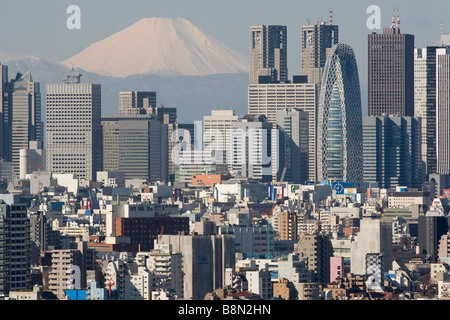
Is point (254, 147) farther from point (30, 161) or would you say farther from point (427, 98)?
point (30, 161)

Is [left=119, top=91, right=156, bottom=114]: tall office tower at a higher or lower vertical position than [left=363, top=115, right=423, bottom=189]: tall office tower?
higher

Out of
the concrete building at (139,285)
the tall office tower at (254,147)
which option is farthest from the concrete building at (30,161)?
the concrete building at (139,285)

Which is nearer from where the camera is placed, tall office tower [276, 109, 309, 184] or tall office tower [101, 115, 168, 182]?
tall office tower [101, 115, 168, 182]

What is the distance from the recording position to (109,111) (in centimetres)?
13375

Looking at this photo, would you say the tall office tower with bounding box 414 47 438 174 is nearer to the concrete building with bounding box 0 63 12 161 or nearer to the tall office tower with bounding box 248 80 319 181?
the tall office tower with bounding box 248 80 319 181

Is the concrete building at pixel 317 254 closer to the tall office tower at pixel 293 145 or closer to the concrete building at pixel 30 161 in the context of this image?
the tall office tower at pixel 293 145

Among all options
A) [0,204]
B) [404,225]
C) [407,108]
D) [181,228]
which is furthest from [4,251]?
[407,108]

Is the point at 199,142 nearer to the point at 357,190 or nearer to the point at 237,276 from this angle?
the point at 357,190

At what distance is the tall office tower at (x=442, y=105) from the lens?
4970 inches

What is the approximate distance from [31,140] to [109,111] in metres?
9.18

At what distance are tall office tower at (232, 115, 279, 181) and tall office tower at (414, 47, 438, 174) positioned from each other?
16.7 m

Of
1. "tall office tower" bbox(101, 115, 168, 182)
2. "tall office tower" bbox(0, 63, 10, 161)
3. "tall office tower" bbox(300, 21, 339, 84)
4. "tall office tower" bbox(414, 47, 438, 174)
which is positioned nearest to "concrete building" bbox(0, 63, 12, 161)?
"tall office tower" bbox(0, 63, 10, 161)

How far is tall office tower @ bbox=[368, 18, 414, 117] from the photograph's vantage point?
128625 mm

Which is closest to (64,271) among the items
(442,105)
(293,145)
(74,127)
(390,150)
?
(390,150)
